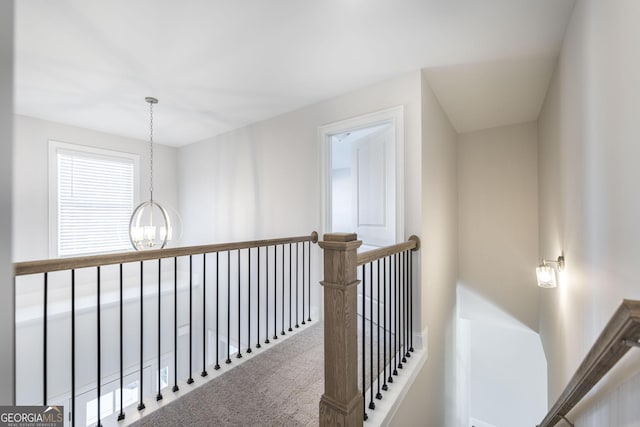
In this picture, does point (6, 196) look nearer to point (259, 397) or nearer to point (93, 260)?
point (93, 260)

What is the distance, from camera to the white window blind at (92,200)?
3.69 m

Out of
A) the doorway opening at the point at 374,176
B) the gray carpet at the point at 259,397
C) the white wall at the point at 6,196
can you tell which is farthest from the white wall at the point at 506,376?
the white wall at the point at 6,196

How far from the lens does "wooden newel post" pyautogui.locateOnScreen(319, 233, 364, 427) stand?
1341mm

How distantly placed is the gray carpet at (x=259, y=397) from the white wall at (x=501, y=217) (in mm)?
2348

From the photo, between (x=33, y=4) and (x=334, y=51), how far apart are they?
188 centimetres

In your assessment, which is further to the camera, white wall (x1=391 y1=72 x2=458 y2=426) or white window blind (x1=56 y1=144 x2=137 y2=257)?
white window blind (x1=56 y1=144 x2=137 y2=257)

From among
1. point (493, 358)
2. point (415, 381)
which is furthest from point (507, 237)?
point (415, 381)

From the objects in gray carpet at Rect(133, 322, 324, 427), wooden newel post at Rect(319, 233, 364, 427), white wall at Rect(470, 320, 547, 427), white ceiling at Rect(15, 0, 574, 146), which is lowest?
white wall at Rect(470, 320, 547, 427)

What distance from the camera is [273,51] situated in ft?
Answer: 6.93

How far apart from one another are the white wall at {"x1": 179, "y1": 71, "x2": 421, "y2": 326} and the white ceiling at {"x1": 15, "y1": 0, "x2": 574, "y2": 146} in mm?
188

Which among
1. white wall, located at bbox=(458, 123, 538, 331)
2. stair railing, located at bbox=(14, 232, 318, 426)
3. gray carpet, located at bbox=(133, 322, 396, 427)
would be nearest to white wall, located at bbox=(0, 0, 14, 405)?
gray carpet, located at bbox=(133, 322, 396, 427)

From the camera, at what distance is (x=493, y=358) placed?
13.4 ft

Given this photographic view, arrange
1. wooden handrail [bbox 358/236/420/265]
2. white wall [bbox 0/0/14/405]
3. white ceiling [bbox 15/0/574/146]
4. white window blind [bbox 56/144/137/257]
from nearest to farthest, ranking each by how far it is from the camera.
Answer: white wall [bbox 0/0/14/405] < wooden handrail [bbox 358/236/420/265] < white ceiling [bbox 15/0/574/146] < white window blind [bbox 56/144/137/257]

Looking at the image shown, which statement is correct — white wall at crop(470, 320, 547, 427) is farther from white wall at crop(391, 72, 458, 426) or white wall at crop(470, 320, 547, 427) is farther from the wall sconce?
the wall sconce
